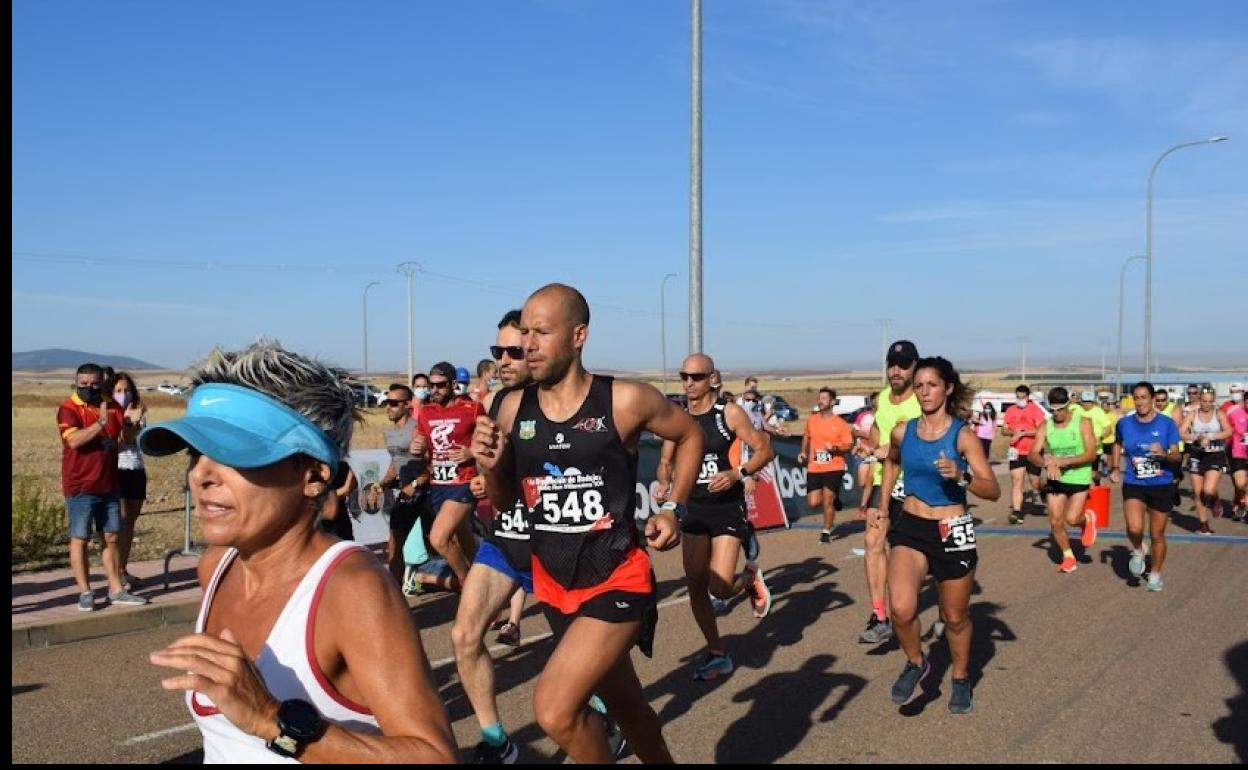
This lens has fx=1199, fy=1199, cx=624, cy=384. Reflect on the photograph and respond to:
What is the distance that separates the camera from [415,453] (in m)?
9.13

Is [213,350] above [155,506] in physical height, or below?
above

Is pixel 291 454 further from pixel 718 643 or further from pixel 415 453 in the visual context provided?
pixel 415 453

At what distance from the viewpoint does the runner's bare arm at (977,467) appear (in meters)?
6.83

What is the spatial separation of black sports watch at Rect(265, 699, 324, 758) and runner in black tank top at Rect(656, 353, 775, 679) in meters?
5.17

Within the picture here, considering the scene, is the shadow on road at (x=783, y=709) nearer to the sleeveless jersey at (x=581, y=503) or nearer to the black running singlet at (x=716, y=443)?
the black running singlet at (x=716, y=443)

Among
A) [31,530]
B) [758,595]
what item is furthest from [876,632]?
[31,530]

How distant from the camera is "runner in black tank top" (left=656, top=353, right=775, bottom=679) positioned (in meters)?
7.64

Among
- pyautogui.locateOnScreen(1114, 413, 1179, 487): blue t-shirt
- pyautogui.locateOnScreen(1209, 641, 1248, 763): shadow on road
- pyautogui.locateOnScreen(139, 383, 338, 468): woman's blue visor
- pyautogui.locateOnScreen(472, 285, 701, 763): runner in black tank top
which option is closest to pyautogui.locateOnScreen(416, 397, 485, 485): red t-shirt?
pyautogui.locateOnScreen(472, 285, 701, 763): runner in black tank top

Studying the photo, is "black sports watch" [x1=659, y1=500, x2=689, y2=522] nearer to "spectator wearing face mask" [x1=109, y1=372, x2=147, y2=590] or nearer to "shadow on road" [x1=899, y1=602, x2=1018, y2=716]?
"shadow on road" [x1=899, y1=602, x2=1018, y2=716]

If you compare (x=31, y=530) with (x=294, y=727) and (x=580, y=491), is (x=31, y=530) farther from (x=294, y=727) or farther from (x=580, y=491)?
(x=294, y=727)

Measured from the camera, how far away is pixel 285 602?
2.26 metres

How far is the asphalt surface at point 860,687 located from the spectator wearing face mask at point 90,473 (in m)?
0.81

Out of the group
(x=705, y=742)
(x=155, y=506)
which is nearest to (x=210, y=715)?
(x=705, y=742)

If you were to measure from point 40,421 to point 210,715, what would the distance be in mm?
56105
